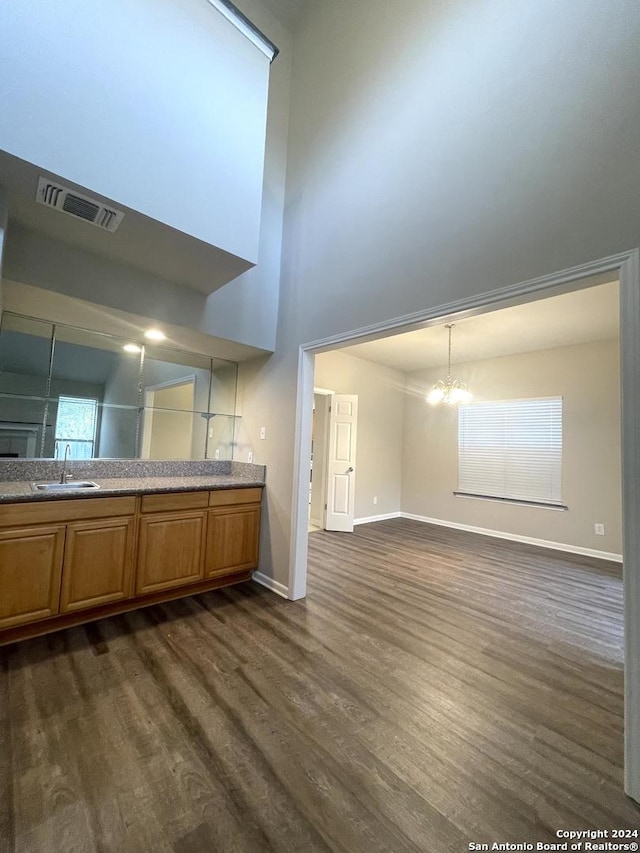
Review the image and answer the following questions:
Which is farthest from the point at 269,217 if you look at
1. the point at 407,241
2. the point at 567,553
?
the point at 567,553

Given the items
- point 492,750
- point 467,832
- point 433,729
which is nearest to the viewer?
point 467,832

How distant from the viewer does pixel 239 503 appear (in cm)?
312

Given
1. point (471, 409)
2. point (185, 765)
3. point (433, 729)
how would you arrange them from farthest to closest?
point (471, 409)
point (433, 729)
point (185, 765)

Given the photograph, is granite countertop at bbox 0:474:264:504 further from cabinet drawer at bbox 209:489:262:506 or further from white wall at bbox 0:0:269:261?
white wall at bbox 0:0:269:261

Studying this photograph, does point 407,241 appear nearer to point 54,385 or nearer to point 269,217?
point 269,217

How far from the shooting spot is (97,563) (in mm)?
2377

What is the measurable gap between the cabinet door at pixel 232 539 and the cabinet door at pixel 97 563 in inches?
24.6

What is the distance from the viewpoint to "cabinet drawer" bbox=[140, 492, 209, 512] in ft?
8.54

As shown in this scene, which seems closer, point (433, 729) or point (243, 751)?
point (243, 751)

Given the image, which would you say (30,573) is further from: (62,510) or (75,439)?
(75,439)

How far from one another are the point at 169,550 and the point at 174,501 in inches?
15.2

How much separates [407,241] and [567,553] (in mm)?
4483

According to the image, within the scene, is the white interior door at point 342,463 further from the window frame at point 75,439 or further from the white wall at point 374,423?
the window frame at point 75,439

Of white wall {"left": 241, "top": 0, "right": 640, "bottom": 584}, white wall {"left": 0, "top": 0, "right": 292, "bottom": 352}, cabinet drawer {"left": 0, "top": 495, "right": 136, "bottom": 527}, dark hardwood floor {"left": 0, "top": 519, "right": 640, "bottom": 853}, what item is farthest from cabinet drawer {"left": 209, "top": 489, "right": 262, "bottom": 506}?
white wall {"left": 0, "top": 0, "right": 292, "bottom": 352}
